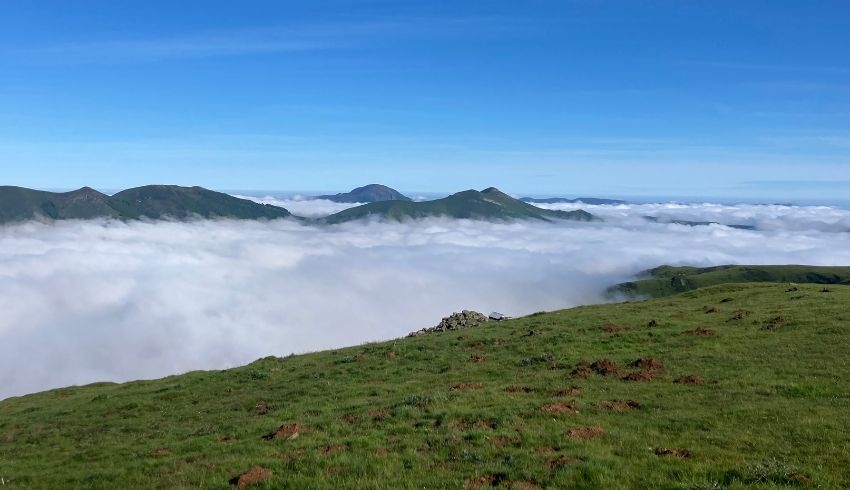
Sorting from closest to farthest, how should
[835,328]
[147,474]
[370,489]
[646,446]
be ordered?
1. [370,489]
2. [646,446]
3. [147,474]
4. [835,328]

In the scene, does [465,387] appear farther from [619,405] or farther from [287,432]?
[287,432]

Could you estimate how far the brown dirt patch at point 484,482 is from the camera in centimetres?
1352

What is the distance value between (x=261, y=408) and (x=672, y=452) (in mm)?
20294

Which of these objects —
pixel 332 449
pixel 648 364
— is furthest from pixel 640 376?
pixel 332 449

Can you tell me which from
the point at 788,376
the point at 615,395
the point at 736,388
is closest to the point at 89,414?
the point at 615,395

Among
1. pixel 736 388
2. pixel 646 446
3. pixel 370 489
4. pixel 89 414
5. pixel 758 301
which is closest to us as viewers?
pixel 370 489

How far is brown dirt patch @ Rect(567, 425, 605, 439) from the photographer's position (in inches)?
678

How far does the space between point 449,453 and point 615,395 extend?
31.4 feet

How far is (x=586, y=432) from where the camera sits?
691 inches

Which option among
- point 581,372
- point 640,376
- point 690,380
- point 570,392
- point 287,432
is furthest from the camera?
point 581,372

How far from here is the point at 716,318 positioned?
40.0 metres

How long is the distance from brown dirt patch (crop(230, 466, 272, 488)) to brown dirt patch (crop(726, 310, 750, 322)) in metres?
34.6

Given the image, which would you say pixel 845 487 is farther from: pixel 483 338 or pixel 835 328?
pixel 483 338

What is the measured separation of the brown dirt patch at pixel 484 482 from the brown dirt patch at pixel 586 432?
4019 mm
